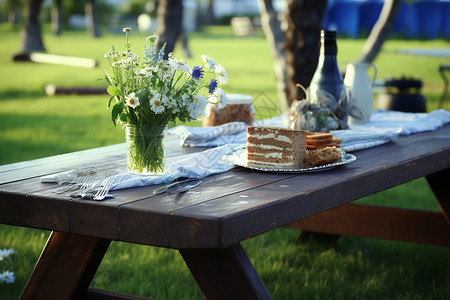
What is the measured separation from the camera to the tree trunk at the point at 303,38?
5.84m

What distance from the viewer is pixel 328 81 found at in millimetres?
2885

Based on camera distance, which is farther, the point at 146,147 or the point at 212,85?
the point at 212,85

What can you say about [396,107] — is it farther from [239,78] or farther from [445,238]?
[239,78]

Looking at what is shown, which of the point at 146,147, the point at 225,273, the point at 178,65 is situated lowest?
the point at 225,273

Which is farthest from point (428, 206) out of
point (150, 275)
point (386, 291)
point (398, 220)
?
point (150, 275)

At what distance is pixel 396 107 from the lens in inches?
164

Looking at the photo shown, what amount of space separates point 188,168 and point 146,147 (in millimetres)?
138

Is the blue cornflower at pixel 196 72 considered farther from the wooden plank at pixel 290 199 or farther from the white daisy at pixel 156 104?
the wooden plank at pixel 290 199

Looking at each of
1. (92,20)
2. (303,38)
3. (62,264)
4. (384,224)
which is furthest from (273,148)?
(92,20)

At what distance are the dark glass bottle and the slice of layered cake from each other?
785 millimetres

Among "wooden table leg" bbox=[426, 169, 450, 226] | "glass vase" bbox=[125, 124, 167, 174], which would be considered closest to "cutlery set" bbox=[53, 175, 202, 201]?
"glass vase" bbox=[125, 124, 167, 174]

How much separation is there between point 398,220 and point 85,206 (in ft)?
7.32

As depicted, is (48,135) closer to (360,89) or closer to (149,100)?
(360,89)

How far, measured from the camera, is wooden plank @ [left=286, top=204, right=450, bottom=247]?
3.41m
